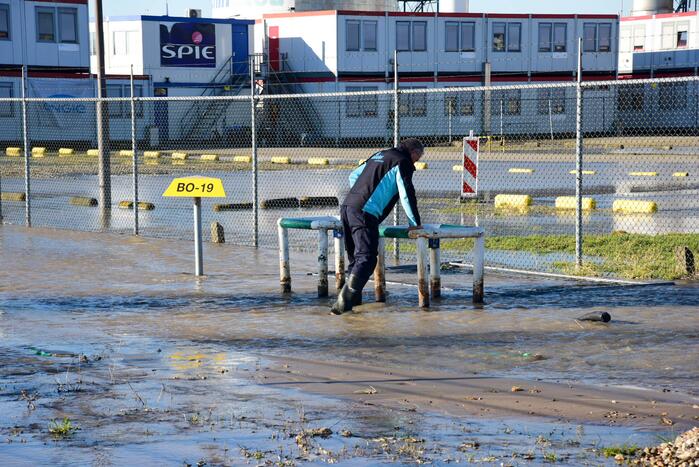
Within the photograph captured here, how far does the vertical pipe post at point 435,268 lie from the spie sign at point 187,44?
46.3 m

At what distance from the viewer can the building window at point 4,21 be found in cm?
5056

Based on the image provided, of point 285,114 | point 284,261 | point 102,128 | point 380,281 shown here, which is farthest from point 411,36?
point 380,281

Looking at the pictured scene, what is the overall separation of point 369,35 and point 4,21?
16.7 m

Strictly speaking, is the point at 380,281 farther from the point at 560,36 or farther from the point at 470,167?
the point at 560,36

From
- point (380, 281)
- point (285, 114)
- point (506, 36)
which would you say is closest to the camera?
point (380, 281)

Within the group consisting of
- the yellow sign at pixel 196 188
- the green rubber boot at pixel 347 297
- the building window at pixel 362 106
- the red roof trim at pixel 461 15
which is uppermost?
the red roof trim at pixel 461 15

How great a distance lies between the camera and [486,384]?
8320 mm

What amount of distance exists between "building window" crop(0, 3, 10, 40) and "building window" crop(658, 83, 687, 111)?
31.9 m

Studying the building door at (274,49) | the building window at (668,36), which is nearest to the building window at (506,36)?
the building window at (668,36)

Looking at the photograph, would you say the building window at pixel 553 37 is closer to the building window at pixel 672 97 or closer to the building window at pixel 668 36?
the building window at pixel 672 97

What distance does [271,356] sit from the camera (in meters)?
9.41

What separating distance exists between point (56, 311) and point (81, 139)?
1656 inches

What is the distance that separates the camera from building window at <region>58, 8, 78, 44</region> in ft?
173

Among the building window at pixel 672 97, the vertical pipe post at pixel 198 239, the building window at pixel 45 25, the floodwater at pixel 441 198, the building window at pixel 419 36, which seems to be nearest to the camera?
the vertical pipe post at pixel 198 239
